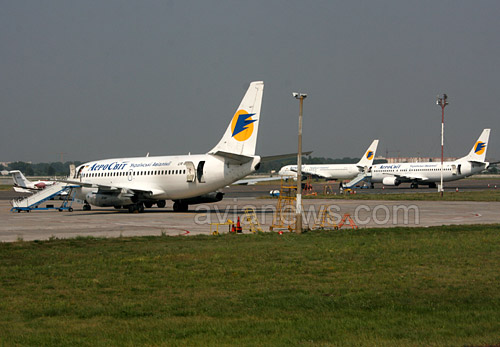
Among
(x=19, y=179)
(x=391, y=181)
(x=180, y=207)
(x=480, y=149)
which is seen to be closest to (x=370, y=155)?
(x=391, y=181)

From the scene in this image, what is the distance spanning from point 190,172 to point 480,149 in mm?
58050

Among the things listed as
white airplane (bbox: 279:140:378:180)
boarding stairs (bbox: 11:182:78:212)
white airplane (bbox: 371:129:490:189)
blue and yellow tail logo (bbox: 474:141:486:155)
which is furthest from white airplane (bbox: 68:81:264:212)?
white airplane (bbox: 279:140:378:180)

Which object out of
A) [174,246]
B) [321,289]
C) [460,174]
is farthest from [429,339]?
[460,174]

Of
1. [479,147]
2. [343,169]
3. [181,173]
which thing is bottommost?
[181,173]

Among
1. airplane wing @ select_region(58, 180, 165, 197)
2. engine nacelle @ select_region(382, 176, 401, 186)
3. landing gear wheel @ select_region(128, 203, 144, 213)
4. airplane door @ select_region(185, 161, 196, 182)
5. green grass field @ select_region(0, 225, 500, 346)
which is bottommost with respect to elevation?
green grass field @ select_region(0, 225, 500, 346)

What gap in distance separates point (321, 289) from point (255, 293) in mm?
1500

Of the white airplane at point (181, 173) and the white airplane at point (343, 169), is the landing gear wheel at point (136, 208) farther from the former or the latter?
the white airplane at point (343, 169)

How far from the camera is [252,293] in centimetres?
1276

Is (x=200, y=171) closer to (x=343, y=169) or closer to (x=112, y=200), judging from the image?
(x=112, y=200)

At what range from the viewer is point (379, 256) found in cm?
1823

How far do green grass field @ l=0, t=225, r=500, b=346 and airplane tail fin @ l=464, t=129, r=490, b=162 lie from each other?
219ft

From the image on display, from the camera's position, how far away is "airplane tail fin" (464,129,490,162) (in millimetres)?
83713

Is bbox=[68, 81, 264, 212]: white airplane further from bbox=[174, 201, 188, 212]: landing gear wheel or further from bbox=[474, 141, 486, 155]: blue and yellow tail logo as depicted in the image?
bbox=[474, 141, 486, 155]: blue and yellow tail logo

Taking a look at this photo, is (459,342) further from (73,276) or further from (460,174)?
(460,174)
